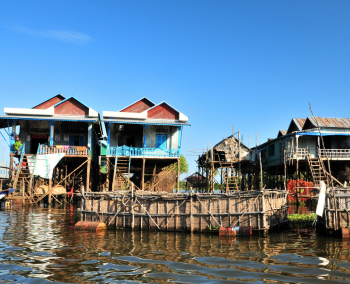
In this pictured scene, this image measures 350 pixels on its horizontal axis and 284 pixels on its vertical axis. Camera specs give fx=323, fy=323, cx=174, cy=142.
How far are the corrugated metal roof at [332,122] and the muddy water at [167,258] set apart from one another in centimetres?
1674

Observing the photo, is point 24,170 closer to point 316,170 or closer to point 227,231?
point 227,231

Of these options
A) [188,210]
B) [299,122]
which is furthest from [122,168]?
[299,122]

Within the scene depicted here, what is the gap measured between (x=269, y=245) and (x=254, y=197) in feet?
7.23

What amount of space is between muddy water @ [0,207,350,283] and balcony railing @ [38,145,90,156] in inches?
450

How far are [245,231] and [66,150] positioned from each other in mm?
16730

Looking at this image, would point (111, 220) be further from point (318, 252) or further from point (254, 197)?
point (318, 252)

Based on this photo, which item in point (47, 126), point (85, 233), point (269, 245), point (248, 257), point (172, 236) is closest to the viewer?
point (248, 257)

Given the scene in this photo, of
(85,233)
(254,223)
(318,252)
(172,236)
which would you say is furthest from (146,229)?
(318,252)

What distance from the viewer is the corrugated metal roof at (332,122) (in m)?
27.5

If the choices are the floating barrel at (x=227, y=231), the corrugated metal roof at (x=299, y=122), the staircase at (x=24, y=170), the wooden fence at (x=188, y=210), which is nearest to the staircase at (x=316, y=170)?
the corrugated metal roof at (x=299, y=122)

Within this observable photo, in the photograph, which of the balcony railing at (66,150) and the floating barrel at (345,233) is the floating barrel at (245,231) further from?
the balcony railing at (66,150)

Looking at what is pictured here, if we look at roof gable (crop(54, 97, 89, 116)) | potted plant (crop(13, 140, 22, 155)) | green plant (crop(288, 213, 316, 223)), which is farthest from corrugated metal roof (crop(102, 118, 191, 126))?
green plant (crop(288, 213, 316, 223))

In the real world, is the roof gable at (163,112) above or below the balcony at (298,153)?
above

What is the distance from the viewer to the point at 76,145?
27578 millimetres
